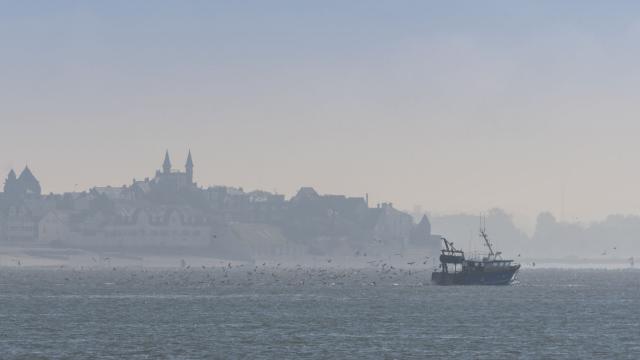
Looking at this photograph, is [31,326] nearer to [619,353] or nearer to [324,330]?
[324,330]

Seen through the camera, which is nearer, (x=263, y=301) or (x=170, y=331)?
(x=170, y=331)

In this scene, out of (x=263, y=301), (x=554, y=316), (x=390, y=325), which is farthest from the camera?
(x=263, y=301)

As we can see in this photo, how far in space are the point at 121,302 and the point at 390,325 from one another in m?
55.8

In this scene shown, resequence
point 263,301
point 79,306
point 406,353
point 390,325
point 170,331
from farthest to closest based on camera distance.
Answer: point 263,301 < point 79,306 < point 390,325 < point 170,331 < point 406,353

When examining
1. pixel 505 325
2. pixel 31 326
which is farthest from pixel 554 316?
pixel 31 326

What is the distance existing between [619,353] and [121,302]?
8918cm

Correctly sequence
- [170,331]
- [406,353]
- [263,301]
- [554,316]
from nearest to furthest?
[406,353], [170,331], [554,316], [263,301]

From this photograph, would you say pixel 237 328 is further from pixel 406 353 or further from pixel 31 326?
pixel 406 353

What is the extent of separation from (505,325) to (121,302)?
6308 cm

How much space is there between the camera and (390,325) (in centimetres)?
14288

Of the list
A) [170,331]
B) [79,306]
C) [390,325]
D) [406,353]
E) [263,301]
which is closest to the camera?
[406,353]

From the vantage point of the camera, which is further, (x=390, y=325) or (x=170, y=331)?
(x=390, y=325)

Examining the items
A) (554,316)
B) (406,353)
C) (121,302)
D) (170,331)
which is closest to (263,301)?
(121,302)

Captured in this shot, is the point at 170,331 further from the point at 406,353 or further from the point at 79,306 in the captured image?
the point at 79,306
